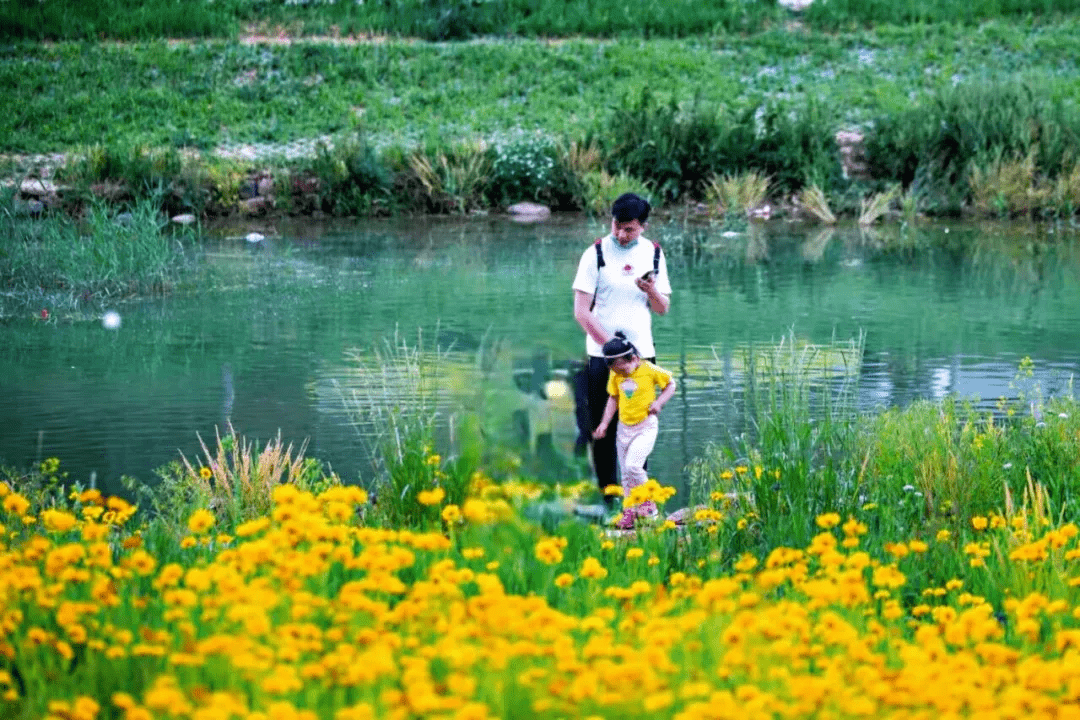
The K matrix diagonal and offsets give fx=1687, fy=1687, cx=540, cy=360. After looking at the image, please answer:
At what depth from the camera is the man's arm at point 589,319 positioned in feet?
25.8

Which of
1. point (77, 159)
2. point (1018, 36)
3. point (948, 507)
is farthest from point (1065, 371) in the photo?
point (1018, 36)

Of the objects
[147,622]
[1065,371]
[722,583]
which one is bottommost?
[1065,371]

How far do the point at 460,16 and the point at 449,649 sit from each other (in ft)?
137

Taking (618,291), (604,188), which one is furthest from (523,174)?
(618,291)

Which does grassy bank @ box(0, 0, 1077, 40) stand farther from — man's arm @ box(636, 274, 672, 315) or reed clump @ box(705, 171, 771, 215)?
man's arm @ box(636, 274, 672, 315)

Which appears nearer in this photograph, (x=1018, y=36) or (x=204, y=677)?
(x=204, y=677)

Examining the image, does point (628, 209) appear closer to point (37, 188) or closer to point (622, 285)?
point (622, 285)

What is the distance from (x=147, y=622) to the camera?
467 centimetres

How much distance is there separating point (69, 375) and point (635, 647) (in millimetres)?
9642

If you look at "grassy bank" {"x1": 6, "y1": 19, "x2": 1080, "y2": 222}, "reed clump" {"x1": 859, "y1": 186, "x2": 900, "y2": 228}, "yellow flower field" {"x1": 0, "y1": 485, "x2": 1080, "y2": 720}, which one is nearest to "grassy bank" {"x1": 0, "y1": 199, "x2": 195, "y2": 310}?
"grassy bank" {"x1": 6, "y1": 19, "x2": 1080, "y2": 222}

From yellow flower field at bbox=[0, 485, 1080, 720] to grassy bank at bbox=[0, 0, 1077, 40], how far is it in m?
39.7

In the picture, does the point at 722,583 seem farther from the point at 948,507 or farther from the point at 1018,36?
the point at 1018,36

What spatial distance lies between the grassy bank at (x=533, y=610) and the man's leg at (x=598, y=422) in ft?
2.98

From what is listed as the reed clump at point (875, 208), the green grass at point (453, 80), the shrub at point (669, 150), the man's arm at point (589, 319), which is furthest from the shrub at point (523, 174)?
the man's arm at point (589, 319)
